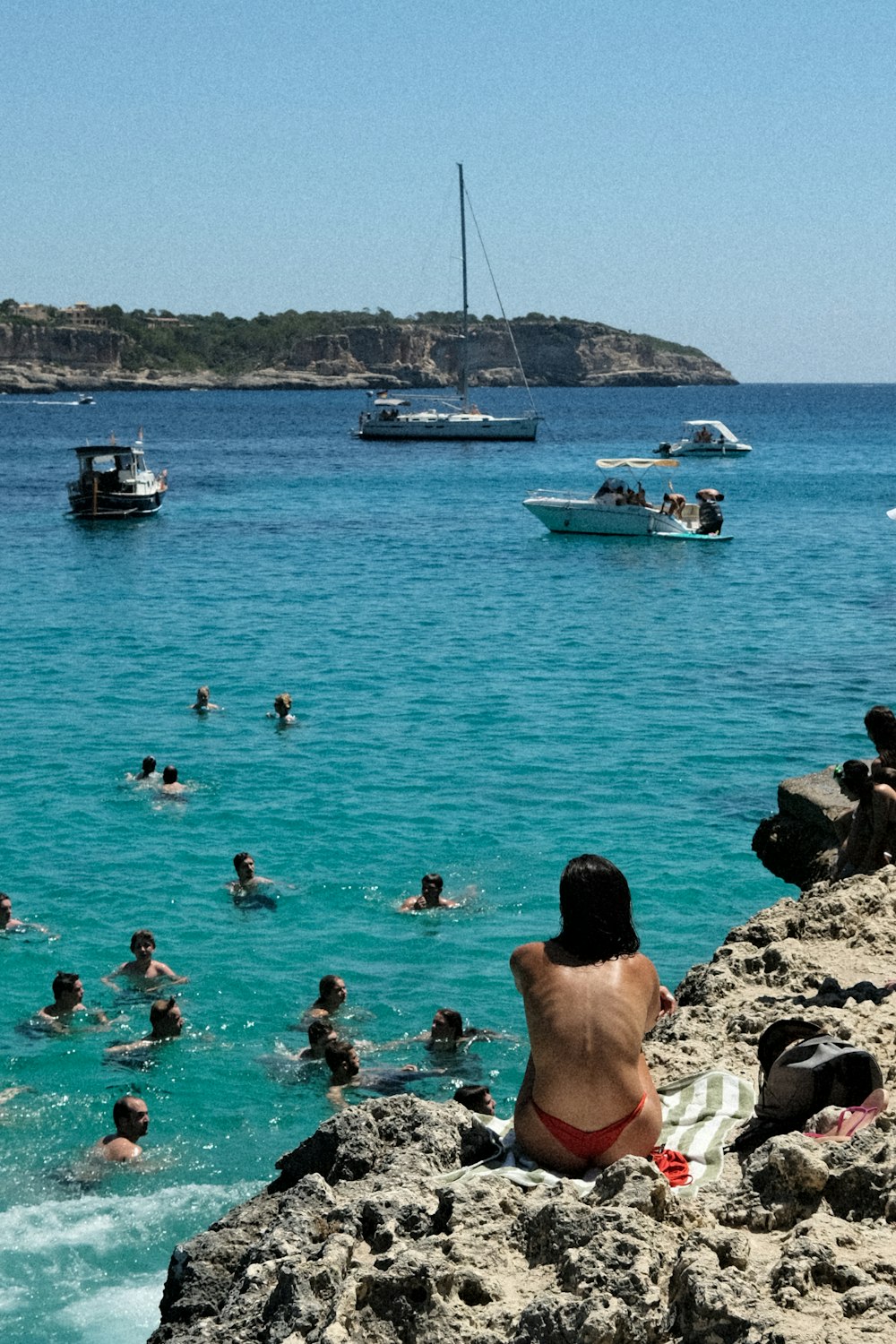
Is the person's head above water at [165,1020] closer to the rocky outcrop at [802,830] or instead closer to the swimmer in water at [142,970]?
the swimmer in water at [142,970]

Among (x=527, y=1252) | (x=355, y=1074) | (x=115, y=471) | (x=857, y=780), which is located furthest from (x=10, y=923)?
(x=115, y=471)

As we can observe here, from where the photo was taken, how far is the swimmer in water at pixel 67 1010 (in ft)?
40.3

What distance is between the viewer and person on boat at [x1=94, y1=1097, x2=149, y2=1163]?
33.7ft

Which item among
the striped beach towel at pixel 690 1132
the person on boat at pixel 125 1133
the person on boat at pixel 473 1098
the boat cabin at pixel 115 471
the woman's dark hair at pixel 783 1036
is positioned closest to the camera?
the striped beach towel at pixel 690 1132

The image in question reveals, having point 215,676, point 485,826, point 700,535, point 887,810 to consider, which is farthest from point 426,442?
point 887,810

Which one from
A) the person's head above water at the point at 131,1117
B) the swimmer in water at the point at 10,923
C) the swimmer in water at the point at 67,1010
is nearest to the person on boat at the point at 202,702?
the swimmer in water at the point at 10,923

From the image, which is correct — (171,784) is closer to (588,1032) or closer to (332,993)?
(332,993)

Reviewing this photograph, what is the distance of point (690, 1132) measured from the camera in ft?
18.5

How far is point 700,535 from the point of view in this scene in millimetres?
44219

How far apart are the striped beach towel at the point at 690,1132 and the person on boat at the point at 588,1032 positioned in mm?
113

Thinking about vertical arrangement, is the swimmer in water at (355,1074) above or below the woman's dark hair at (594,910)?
below

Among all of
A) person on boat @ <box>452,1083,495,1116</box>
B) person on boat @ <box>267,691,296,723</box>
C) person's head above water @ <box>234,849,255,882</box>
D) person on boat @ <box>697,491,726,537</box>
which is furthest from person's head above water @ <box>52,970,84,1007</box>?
person on boat @ <box>697,491,726,537</box>

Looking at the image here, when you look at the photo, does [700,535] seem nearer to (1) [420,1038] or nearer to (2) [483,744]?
(2) [483,744]

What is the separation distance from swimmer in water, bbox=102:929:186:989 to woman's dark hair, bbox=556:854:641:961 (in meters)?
8.26
